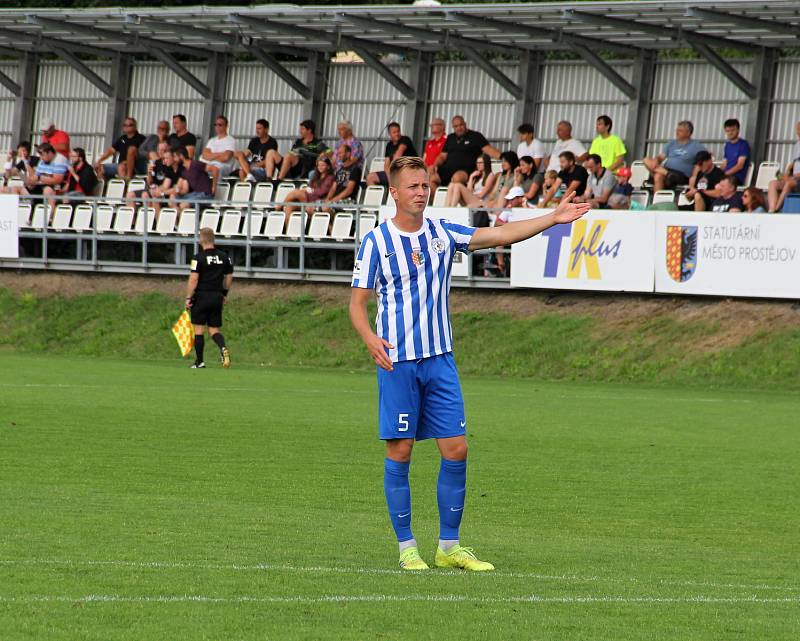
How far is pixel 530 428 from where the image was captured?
17094 millimetres

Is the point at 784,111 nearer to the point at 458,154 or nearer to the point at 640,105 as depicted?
the point at 640,105

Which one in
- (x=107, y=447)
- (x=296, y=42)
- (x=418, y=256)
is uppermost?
(x=296, y=42)

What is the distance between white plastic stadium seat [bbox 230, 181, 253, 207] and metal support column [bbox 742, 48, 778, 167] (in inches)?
383

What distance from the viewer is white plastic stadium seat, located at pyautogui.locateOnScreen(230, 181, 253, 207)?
3256cm

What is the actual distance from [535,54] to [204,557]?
1068 inches

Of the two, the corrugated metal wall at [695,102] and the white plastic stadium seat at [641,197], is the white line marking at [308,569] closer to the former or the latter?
the white plastic stadium seat at [641,197]

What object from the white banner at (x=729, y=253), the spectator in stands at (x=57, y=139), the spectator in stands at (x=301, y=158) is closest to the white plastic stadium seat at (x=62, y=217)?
the spectator in stands at (x=57, y=139)

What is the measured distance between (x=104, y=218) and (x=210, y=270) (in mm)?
7116

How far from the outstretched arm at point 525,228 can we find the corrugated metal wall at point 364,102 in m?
27.3

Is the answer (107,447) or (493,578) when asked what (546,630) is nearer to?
(493,578)

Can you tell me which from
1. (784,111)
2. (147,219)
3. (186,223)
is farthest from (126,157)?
(784,111)

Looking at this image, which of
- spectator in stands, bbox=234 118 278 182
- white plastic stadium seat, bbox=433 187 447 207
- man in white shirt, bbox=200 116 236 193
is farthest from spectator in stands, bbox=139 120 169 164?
white plastic stadium seat, bbox=433 187 447 207

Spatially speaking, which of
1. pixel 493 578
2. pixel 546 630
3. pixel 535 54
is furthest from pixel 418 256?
pixel 535 54

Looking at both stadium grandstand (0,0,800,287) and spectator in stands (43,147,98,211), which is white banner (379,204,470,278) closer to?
stadium grandstand (0,0,800,287)
